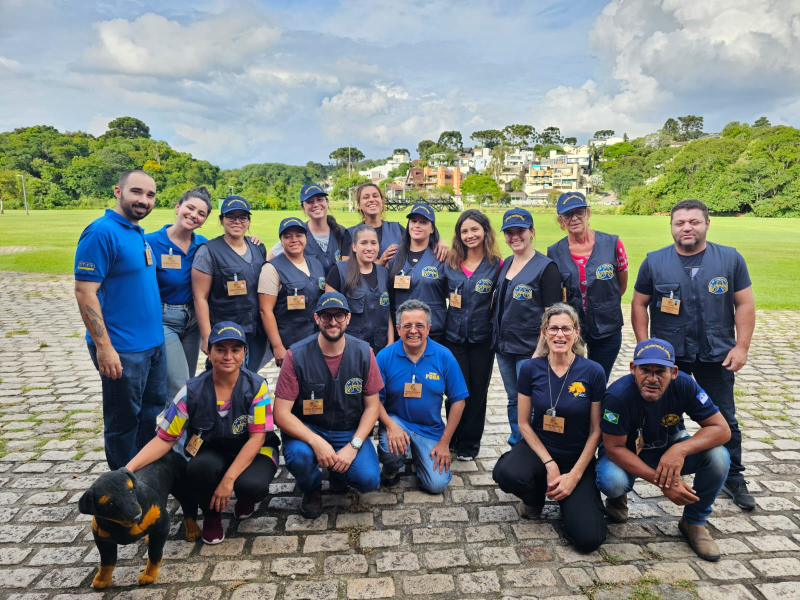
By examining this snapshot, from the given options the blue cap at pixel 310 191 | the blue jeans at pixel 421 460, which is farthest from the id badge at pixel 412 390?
the blue cap at pixel 310 191

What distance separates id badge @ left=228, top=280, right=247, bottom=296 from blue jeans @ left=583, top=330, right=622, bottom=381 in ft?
10.7

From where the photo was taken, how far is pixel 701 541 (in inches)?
132

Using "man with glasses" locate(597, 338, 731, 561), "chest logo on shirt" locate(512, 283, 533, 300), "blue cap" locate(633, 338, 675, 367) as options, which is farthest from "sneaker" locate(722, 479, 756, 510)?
"chest logo on shirt" locate(512, 283, 533, 300)

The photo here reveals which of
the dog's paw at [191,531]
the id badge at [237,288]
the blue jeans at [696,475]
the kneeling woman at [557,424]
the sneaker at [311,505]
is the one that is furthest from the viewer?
the id badge at [237,288]

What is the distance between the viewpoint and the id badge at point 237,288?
182 inches

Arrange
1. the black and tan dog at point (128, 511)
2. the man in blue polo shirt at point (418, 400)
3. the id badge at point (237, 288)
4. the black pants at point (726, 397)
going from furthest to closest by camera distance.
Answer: the id badge at point (237, 288) < the man in blue polo shirt at point (418, 400) < the black pants at point (726, 397) < the black and tan dog at point (128, 511)

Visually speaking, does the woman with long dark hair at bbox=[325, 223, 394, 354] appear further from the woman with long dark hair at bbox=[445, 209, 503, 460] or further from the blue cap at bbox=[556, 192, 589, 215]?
the blue cap at bbox=[556, 192, 589, 215]

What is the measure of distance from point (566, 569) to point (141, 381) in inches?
133

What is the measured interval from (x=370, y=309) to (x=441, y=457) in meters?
1.56

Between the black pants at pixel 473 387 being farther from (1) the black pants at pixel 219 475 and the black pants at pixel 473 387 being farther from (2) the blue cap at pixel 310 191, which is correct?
(2) the blue cap at pixel 310 191

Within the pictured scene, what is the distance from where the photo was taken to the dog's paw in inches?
139

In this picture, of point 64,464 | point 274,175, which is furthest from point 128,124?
point 64,464

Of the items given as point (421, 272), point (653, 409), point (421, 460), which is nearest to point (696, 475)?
point (653, 409)

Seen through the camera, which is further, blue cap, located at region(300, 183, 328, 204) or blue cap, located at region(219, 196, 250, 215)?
blue cap, located at region(300, 183, 328, 204)
